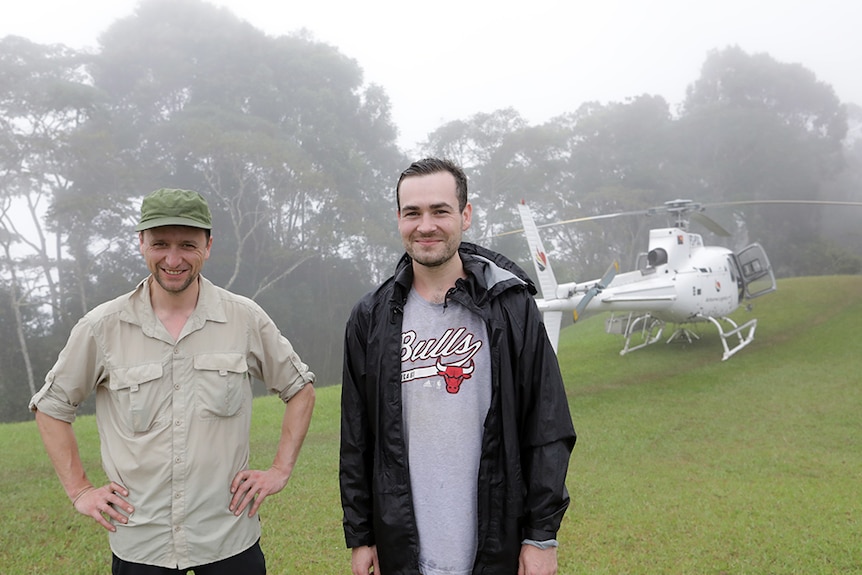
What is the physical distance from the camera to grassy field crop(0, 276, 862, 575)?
3947 millimetres

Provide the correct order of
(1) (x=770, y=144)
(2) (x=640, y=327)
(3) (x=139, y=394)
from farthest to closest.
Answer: (1) (x=770, y=144)
(2) (x=640, y=327)
(3) (x=139, y=394)

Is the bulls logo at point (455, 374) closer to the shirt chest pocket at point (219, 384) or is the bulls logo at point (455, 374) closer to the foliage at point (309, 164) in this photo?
the shirt chest pocket at point (219, 384)

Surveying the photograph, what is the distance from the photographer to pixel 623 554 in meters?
3.98

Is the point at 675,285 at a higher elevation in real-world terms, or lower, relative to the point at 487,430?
lower

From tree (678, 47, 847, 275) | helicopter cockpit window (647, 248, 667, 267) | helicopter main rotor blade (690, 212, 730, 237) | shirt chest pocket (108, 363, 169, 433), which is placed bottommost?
helicopter cockpit window (647, 248, 667, 267)

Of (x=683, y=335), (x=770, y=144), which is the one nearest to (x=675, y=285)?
(x=683, y=335)

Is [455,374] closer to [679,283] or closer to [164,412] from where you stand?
[164,412]

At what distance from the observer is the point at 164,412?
5.68ft

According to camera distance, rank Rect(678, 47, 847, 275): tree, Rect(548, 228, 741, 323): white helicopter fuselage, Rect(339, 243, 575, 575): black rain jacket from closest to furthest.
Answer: Rect(339, 243, 575, 575): black rain jacket → Rect(548, 228, 741, 323): white helicopter fuselage → Rect(678, 47, 847, 275): tree

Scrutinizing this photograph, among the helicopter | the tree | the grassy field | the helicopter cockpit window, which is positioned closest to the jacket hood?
the grassy field

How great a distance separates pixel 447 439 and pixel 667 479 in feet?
15.8

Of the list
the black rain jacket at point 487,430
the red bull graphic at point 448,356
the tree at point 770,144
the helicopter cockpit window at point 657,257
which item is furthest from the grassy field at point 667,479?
the tree at point 770,144

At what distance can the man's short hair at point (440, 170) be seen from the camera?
1.66 m

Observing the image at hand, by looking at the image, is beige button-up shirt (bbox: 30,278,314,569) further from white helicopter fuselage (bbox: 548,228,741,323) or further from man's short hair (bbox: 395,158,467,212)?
white helicopter fuselage (bbox: 548,228,741,323)
